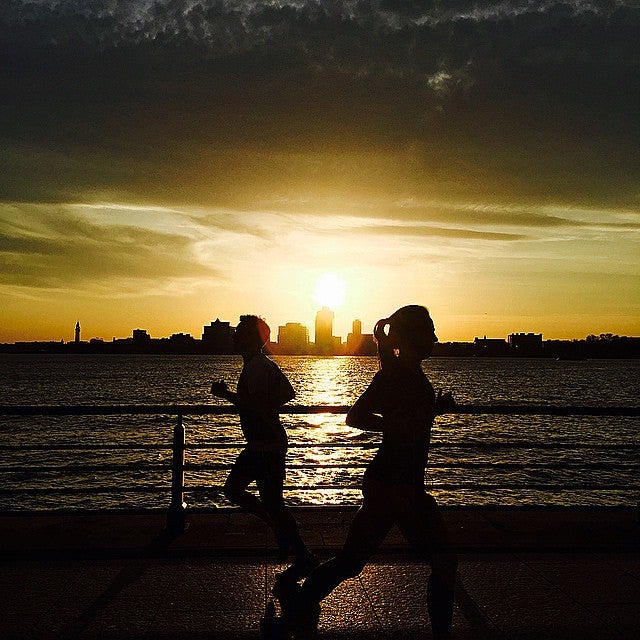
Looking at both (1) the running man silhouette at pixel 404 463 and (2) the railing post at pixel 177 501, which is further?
(2) the railing post at pixel 177 501

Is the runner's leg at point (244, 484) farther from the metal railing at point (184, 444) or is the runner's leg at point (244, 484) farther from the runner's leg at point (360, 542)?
the runner's leg at point (360, 542)

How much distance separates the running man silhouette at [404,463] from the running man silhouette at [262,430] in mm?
1586

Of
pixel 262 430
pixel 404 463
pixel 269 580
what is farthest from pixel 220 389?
pixel 404 463

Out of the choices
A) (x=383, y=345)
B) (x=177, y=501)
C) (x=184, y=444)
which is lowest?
(x=177, y=501)

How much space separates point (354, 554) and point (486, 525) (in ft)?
11.9

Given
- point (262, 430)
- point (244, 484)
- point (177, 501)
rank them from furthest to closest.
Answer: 1. point (177, 501)
2. point (244, 484)
3. point (262, 430)

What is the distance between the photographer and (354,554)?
4250mm

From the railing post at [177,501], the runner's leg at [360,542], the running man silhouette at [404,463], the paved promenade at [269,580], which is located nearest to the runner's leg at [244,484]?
the paved promenade at [269,580]

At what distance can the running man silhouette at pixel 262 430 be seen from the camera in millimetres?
5703

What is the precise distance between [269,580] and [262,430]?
1194 mm

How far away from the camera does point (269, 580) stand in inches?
228

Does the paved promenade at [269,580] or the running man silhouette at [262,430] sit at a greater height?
the running man silhouette at [262,430]

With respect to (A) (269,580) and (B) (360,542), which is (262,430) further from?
(B) (360,542)

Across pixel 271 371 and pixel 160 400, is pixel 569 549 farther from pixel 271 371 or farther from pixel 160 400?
pixel 160 400
